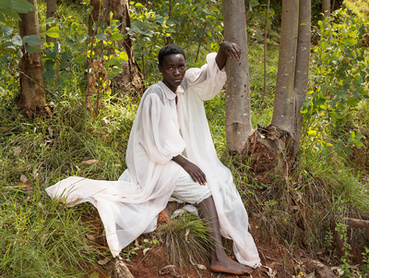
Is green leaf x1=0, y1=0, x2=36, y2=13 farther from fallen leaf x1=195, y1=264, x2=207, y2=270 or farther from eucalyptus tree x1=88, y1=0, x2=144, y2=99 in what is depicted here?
eucalyptus tree x1=88, y1=0, x2=144, y2=99

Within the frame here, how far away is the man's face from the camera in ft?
10.2

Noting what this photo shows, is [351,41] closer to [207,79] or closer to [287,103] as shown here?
[287,103]

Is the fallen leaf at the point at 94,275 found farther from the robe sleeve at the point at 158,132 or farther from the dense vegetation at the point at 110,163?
the robe sleeve at the point at 158,132

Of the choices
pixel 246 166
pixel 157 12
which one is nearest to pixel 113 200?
pixel 246 166

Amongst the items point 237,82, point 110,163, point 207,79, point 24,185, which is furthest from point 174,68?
point 24,185

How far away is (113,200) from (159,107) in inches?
31.7

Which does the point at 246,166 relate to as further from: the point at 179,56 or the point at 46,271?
the point at 46,271

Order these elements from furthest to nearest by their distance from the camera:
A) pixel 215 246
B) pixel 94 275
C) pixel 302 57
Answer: pixel 302 57 < pixel 215 246 < pixel 94 275

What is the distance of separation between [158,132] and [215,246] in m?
0.99

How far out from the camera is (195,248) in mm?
2988

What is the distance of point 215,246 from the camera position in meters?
2.94

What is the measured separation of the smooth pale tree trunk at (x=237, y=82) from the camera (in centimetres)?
330

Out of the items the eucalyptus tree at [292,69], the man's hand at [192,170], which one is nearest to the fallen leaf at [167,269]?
the man's hand at [192,170]

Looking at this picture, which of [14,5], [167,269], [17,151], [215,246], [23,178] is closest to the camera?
[14,5]
